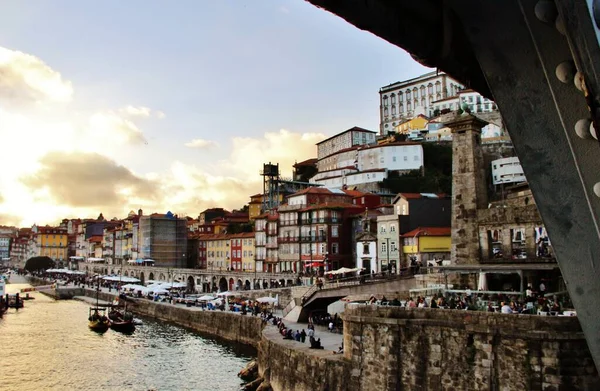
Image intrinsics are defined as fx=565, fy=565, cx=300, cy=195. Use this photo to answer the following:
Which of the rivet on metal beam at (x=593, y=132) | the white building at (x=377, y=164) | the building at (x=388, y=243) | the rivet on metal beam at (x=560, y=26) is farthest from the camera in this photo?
the white building at (x=377, y=164)

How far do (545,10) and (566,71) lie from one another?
0.33 m

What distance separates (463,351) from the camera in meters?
15.9

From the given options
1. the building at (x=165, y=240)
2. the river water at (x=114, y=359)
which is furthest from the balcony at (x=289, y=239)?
the building at (x=165, y=240)

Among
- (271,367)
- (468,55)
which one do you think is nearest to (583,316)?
(468,55)

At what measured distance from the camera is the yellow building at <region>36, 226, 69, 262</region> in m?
164

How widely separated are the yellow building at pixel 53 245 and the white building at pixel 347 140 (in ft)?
296

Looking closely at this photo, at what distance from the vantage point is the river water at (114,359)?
93.9 feet

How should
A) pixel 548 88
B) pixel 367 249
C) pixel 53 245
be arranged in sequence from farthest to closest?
pixel 53 245 → pixel 367 249 → pixel 548 88

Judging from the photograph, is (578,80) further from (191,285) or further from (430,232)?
(191,285)

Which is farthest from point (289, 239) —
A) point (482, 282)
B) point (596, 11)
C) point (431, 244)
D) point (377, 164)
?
point (596, 11)

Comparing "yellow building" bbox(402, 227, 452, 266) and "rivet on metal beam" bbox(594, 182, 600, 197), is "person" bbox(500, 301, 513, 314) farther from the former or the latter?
"yellow building" bbox(402, 227, 452, 266)

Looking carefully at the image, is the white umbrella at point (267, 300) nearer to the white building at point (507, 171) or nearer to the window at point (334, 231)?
the window at point (334, 231)

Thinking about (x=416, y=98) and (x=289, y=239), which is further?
(x=416, y=98)

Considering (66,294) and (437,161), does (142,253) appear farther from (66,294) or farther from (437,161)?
(437,161)
